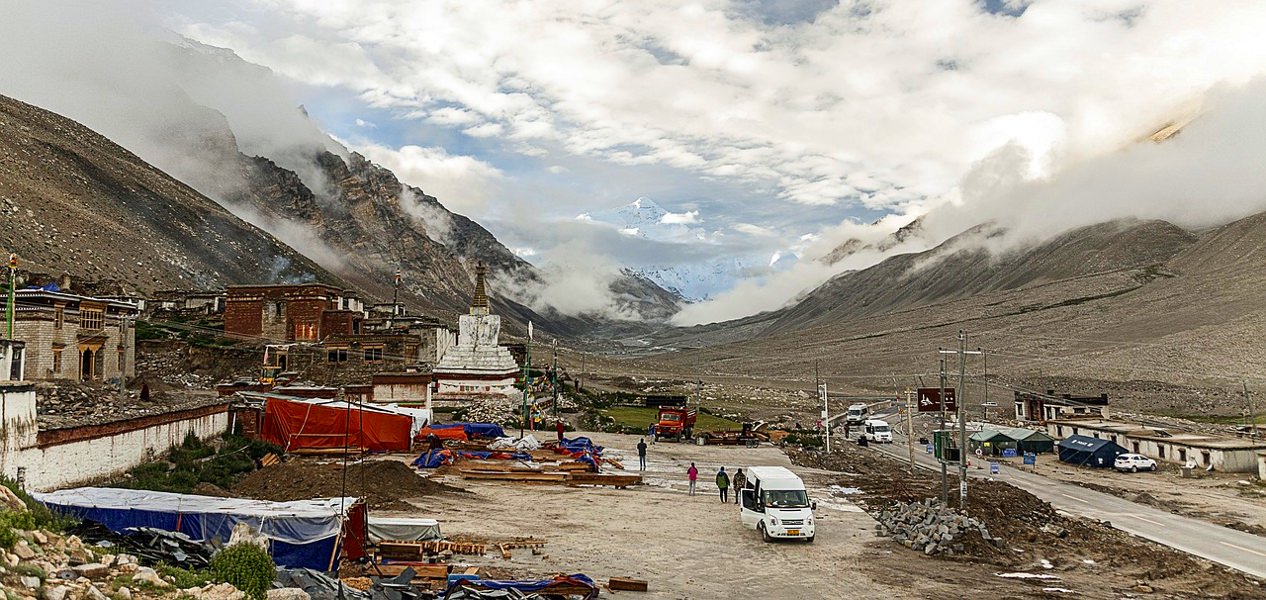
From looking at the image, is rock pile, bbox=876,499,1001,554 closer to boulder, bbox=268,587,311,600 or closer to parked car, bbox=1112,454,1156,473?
boulder, bbox=268,587,311,600

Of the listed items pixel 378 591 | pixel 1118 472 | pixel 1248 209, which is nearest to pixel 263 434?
pixel 378 591

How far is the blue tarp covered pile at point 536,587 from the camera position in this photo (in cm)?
1407

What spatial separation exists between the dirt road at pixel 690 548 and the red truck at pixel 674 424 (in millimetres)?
18282

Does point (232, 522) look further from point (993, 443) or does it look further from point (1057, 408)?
point (1057, 408)

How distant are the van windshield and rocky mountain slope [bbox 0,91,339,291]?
224ft

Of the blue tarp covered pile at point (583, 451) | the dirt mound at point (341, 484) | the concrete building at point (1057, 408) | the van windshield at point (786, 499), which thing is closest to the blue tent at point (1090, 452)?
the concrete building at point (1057, 408)

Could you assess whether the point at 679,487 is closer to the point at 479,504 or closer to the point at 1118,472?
the point at 479,504

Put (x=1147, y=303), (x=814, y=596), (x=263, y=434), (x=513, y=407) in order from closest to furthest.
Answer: (x=814, y=596), (x=263, y=434), (x=513, y=407), (x=1147, y=303)

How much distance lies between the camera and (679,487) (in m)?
32.4

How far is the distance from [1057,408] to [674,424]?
37.1 metres

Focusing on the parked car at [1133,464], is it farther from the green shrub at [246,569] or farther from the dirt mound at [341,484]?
the green shrub at [246,569]

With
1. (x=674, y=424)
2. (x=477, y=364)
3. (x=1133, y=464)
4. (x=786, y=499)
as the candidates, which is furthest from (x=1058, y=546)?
(x=477, y=364)

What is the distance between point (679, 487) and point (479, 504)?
8.76 m

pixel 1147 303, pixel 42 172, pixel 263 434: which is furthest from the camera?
pixel 1147 303
